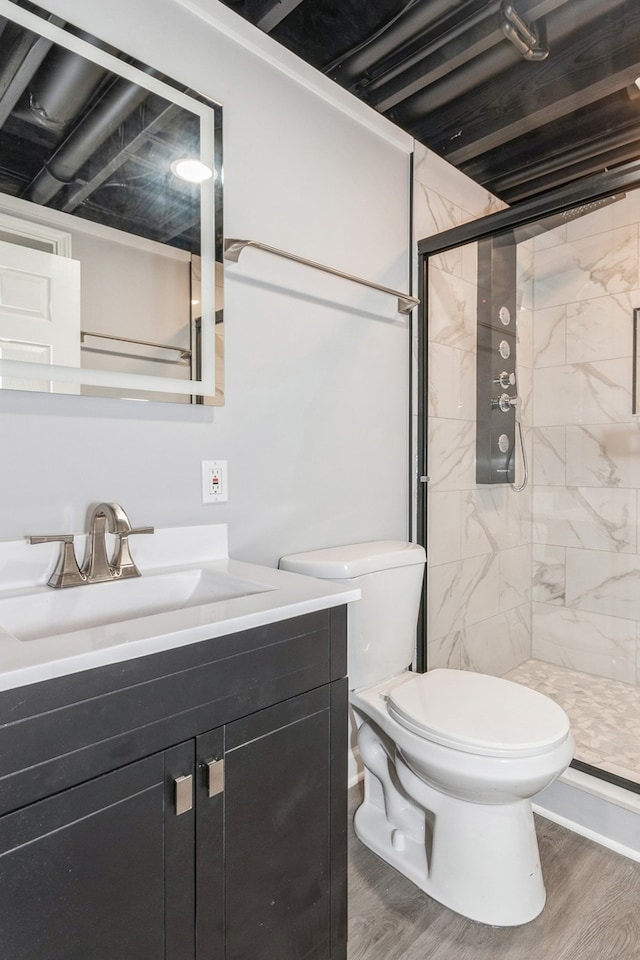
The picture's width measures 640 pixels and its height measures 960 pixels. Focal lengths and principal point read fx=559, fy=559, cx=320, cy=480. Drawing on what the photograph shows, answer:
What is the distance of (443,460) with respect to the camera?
87.3 inches

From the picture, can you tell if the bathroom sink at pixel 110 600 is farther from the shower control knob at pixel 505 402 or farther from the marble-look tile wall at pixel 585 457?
the marble-look tile wall at pixel 585 457

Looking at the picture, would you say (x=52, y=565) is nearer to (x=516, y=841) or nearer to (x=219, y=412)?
(x=219, y=412)

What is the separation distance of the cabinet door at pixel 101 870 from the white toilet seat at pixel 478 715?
0.66 metres

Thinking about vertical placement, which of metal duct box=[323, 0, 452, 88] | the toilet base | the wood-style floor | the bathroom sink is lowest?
the wood-style floor

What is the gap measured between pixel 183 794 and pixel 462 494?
1681 millimetres

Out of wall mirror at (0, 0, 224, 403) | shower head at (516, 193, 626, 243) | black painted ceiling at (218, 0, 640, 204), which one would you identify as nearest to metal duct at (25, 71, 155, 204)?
wall mirror at (0, 0, 224, 403)

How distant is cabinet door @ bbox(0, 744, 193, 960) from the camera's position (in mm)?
732

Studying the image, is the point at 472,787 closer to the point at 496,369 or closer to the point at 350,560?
the point at 350,560

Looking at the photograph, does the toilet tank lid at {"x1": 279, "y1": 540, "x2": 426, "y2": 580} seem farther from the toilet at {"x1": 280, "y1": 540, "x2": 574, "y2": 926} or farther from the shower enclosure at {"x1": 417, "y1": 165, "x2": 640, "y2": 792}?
the shower enclosure at {"x1": 417, "y1": 165, "x2": 640, "y2": 792}

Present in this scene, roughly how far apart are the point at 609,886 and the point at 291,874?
970 millimetres

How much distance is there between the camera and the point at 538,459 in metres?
2.53

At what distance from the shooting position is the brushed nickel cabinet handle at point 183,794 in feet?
2.88

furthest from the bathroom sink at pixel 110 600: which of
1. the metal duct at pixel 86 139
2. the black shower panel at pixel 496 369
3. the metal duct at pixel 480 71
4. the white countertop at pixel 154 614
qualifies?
the metal duct at pixel 480 71

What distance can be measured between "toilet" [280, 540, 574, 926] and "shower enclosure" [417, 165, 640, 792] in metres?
0.53
